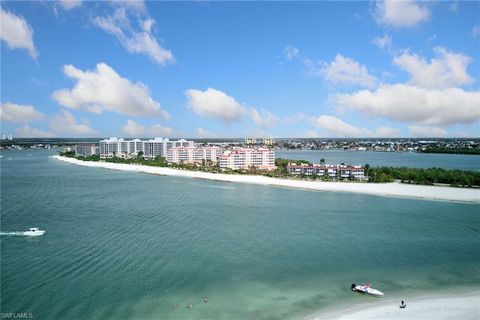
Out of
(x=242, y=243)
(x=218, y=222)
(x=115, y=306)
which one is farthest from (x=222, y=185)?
(x=115, y=306)

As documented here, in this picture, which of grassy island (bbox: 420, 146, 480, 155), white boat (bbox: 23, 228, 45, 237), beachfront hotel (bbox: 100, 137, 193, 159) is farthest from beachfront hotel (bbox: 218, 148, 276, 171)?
grassy island (bbox: 420, 146, 480, 155)

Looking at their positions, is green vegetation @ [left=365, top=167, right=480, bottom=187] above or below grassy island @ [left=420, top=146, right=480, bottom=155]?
below

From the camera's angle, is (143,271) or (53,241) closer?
(143,271)

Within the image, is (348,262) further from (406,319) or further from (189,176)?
(189,176)

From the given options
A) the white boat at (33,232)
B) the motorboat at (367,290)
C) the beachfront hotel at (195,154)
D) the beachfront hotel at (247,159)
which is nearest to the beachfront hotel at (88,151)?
the beachfront hotel at (195,154)

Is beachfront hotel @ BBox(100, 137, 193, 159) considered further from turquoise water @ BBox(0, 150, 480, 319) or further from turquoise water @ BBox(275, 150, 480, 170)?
turquoise water @ BBox(0, 150, 480, 319)

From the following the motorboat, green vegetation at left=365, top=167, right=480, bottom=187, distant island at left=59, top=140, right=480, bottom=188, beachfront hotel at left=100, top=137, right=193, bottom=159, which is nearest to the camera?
the motorboat

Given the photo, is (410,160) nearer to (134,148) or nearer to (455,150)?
(455,150)

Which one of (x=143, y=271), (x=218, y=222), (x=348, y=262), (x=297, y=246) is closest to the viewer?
(x=143, y=271)
